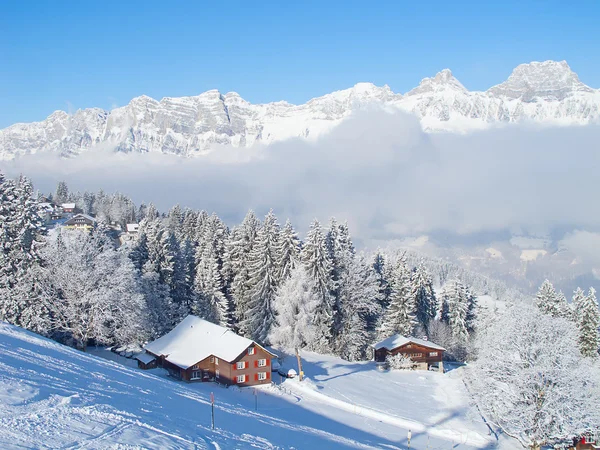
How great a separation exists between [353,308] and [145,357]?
26.9m

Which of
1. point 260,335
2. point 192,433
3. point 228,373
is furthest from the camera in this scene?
point 260,335

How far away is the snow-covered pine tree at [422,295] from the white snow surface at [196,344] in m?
34.3

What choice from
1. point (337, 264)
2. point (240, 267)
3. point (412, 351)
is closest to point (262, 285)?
point (240, 267)

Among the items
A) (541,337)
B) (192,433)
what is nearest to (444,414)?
(541,337)

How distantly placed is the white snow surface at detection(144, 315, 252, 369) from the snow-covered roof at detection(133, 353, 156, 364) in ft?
1.91

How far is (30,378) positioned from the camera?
21375 millimetres

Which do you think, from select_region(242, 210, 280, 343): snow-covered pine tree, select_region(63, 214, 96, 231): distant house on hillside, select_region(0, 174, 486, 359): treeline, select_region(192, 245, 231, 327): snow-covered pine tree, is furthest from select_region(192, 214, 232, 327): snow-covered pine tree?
select_region(63, 214, 96, 231): distant house on hillside

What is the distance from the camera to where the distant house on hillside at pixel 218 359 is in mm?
45250

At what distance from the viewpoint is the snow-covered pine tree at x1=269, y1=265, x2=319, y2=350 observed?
5072cm

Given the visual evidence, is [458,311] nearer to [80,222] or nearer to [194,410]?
[194,410]

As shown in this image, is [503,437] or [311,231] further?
[311,231]

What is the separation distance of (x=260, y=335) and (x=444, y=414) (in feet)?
75.0

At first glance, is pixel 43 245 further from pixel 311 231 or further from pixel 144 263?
pixel 311 231

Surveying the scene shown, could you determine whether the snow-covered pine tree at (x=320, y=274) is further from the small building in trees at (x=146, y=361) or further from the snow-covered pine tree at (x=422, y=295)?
the snow-covered pine tree at (x=422, y=295)
